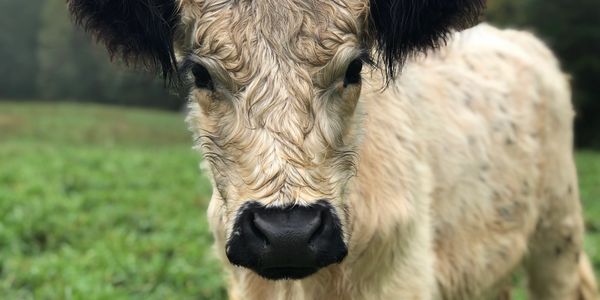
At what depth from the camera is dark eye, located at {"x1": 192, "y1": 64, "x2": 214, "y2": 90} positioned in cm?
242

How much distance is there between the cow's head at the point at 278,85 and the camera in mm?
2115

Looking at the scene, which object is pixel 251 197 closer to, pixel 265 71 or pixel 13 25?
pixel 265 71

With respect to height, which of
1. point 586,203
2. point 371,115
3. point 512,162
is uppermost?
point 371,115

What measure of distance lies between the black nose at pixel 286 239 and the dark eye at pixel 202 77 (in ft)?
1.65

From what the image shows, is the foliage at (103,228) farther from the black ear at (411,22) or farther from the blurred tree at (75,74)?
the blurred tree at (75,74)

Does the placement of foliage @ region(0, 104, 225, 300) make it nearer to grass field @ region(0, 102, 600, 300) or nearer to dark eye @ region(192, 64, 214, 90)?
grass field @ region(0, 102, 600, 300)

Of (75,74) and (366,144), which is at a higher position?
(366,144)

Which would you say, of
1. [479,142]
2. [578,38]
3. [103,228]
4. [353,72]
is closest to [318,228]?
[353,72]

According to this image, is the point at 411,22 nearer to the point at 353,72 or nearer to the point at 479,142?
the point at 353,72

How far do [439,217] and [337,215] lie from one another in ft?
4.48

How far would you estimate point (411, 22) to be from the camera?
2561 mm

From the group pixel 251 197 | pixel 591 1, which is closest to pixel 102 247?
pixel 251 197

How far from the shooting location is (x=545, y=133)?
4270mm

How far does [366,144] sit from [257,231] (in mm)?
966
